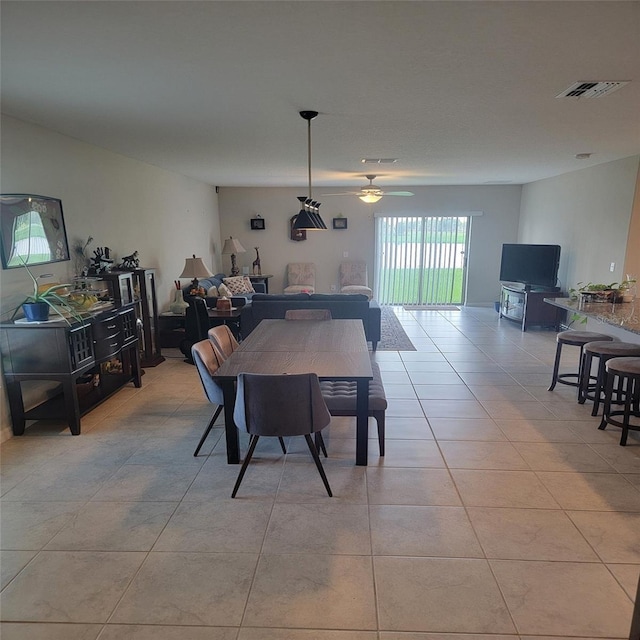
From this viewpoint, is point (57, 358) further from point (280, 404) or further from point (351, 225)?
point (351, 225)

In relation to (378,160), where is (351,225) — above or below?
below

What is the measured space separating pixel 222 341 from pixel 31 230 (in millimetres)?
1717

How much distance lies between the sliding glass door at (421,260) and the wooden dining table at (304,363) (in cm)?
565

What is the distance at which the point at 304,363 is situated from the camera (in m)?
2.94

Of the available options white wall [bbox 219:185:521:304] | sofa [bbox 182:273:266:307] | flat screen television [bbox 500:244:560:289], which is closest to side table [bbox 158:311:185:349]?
sofa [bbox 182:273:266:307]

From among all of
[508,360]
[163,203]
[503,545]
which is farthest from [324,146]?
[503,545]

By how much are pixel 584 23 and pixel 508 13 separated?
36cm

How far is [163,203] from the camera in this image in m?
6.17

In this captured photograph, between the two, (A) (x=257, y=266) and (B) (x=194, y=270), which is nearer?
(B) (x=194, y=270)

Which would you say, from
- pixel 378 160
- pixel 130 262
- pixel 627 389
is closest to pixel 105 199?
pixel 130 262

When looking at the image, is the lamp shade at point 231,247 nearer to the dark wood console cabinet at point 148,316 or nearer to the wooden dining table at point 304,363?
the dark wood console cabinet at point 148,316

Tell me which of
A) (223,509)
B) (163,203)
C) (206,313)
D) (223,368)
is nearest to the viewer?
(223,509)

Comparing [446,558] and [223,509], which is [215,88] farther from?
[446,558]

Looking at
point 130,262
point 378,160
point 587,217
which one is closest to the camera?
point 130,262
